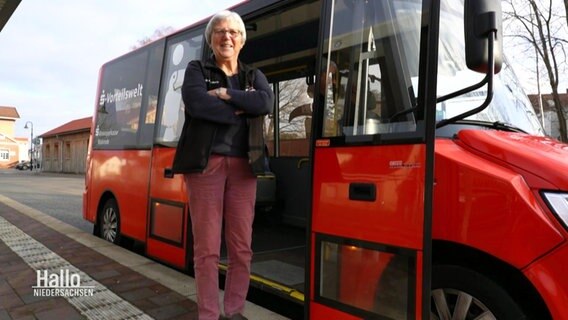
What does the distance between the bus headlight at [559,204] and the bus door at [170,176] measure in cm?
313

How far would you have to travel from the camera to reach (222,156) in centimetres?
258

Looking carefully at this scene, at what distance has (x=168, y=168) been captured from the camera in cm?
458

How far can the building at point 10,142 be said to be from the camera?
267ft

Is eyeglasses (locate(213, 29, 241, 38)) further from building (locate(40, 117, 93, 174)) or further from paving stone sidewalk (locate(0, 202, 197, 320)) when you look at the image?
building (locate(40, 117, 93, 174))

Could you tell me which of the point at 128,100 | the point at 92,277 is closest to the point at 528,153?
the point at 92,277

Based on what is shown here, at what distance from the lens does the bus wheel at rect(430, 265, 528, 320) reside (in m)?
2.08

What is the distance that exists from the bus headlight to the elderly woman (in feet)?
4.93

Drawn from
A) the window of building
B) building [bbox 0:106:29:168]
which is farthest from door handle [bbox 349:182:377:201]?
the window of building

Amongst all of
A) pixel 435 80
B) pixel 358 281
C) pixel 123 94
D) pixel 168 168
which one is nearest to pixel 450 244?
pixel 358 281

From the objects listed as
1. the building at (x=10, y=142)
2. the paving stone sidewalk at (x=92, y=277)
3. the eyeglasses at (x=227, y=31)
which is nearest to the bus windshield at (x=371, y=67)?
the eyeglasses at (x=227, y=31)

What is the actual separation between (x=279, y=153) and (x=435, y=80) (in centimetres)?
451

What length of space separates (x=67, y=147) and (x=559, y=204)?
167ft

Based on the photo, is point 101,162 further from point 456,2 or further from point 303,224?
point 456,2

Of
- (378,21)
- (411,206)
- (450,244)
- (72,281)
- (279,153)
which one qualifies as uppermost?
(378,21)
